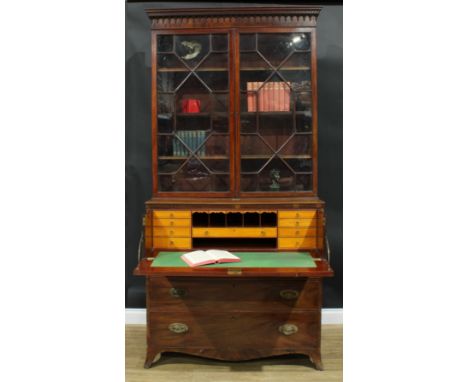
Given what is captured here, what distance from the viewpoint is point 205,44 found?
3041 mm

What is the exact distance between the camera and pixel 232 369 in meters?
2.79

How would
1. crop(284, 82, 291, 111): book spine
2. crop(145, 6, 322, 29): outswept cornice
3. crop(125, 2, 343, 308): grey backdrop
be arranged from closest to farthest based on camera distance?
crop(145, 6, 322, 29): outswept cornice
crop(284, 82, 291, 111): book spine
crop(125, 2, 343, 308): grey backdrop

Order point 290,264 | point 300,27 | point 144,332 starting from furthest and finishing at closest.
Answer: point 144,332
point 300,27
point 290,264

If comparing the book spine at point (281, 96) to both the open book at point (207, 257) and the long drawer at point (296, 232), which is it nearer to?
the long drawer at point (296, 232)

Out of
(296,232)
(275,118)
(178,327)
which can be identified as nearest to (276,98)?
(275,118)

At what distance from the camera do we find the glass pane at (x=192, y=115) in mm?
3055

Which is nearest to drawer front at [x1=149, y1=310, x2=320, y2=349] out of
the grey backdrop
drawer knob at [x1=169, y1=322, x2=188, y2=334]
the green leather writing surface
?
drawer knob at [x1=169, y1=322, x2=188, y2=334]

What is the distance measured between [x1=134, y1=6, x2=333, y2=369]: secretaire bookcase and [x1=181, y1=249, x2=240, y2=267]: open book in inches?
3.8

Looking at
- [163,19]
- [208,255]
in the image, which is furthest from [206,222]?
[163,19]

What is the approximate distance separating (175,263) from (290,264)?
734 millimetres

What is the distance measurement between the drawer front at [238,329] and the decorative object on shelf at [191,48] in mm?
1793

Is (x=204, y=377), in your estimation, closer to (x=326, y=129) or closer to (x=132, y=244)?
(x=132, y=244)

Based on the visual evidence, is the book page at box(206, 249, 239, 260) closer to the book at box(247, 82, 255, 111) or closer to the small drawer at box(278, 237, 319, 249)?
the small drawer at box(278, 237, 319, 249)

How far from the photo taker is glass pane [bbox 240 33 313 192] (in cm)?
305
